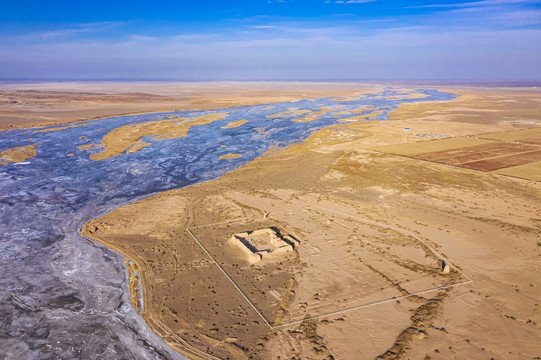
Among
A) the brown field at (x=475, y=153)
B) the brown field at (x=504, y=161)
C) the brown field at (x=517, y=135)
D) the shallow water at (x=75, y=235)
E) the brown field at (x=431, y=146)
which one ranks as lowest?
the shallow water at (x=75, y=235)

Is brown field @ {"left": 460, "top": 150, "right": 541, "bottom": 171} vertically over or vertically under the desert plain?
over

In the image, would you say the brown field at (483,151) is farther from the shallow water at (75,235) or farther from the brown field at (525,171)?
the shallow water at (75,235)

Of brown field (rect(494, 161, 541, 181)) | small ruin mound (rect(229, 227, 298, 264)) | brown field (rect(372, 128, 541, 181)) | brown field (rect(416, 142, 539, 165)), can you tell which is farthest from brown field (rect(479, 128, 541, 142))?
small ruin mound (rect(229, 227, 298, 264))

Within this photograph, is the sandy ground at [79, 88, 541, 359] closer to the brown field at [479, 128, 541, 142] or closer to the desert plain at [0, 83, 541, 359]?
the desert plain at [0, 83, 541, 359]

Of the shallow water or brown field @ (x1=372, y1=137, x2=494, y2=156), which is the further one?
brown field @ (x1=372, y1=137, x2=494, y2=156)

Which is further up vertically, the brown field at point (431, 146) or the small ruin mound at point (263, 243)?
the brown field at point (431, 146)

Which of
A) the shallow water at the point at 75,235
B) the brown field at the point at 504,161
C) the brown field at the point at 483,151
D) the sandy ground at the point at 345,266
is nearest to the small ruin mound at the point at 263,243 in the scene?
the sandy ground at the point at 345,266
